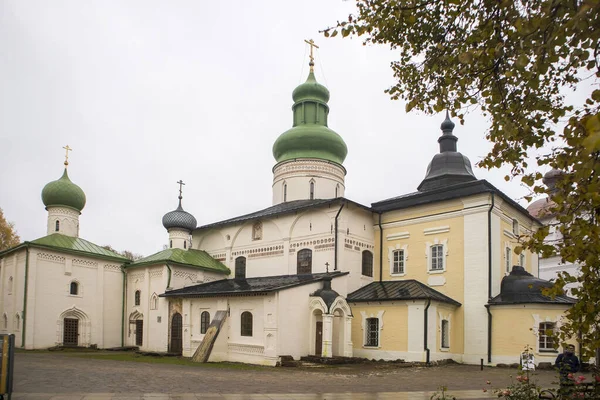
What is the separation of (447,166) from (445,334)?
10.3m

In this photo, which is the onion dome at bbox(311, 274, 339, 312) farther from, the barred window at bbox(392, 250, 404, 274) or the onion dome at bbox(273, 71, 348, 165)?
the onion dome at bbox(273, 71, 348, 165)

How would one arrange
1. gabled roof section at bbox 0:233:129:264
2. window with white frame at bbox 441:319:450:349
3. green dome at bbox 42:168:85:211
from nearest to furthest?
window with white frame at bbox 441:319:450:349, gabled roof section at bbox 0:233:129:264, green dome at bbox 42:168:85:211

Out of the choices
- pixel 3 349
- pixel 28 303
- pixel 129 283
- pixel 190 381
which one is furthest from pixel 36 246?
pixel 3 349

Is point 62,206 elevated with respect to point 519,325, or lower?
elevated

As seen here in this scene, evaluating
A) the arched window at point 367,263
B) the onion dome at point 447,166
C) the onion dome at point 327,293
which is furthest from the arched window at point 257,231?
the onion dome at point 447,166

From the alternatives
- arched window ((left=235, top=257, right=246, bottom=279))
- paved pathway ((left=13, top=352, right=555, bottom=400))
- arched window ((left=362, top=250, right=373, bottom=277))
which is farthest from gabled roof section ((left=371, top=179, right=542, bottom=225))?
arched window ((left=235, top=257, right=246, bottom=279))

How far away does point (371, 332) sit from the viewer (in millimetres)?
22531

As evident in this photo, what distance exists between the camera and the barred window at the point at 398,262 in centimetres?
2466

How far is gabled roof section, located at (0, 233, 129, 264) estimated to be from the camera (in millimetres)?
27969

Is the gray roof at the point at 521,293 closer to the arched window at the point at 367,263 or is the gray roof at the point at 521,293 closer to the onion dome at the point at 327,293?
the arched window at the point at 367,263

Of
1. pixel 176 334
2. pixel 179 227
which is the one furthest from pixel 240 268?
pixel 176 334

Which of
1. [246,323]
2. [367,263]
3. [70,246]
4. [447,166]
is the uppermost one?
[447,166]

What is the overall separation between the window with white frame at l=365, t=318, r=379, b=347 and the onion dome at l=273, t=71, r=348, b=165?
12072 millimetres

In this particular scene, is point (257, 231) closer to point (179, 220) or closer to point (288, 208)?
point (288, 208)
